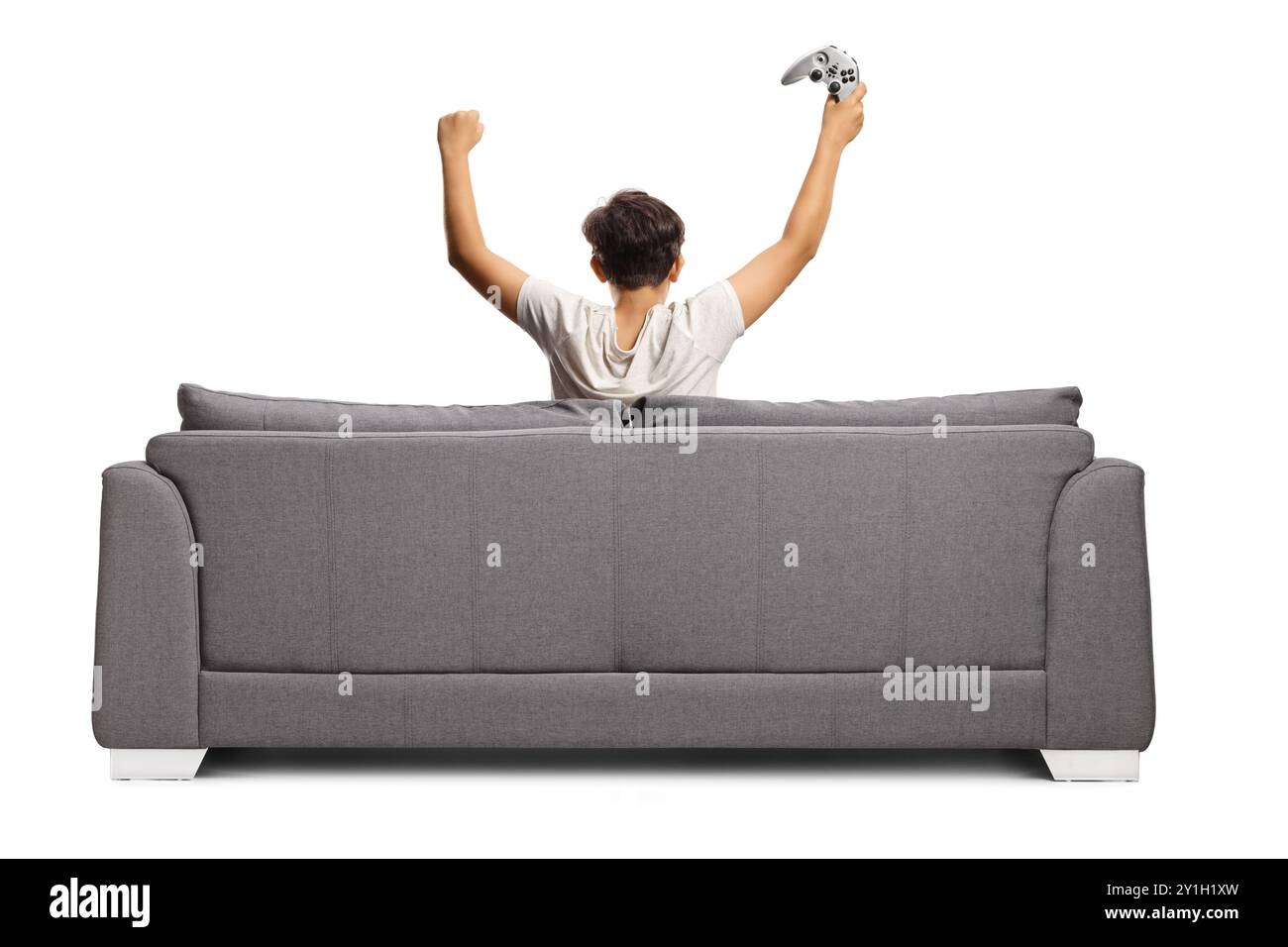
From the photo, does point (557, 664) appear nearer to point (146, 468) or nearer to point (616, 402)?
point (616, 402)

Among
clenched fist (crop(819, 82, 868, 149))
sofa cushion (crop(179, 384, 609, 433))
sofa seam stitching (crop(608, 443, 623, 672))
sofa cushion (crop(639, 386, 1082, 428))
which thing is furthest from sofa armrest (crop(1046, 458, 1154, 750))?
clenched fist (crop(819, 82, 868, 149))

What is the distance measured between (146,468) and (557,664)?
0.97 metres

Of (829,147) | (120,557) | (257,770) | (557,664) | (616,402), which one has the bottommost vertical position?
(257,770)

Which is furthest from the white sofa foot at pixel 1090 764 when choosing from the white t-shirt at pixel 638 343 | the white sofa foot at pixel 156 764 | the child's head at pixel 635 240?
the white sofa foot at pixel 156 764

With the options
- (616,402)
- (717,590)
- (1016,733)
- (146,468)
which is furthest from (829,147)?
(146,468)

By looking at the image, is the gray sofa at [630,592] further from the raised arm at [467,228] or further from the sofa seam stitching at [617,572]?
the raised arm at [467,228]

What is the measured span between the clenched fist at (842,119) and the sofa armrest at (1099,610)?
1.16 meters

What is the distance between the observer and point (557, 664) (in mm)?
3670

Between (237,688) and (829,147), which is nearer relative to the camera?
(237,688)

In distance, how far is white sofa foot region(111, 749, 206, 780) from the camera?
3699 millimetres

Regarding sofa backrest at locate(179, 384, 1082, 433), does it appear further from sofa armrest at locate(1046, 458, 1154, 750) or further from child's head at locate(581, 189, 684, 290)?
child's head at locate(581, 189, 684, 290)

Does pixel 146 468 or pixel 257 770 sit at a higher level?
pixel 146 468

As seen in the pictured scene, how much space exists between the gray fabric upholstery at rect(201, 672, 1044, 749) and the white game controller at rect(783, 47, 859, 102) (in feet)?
5.06

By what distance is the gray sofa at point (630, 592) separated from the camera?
144 inches
